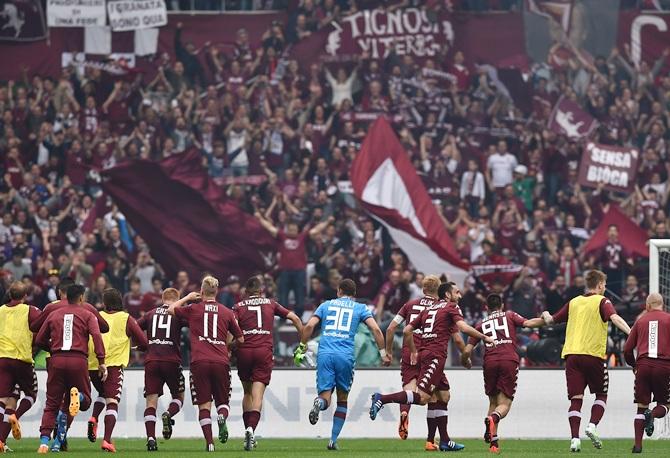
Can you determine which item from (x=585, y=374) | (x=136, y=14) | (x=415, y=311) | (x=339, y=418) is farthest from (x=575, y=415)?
(x=136, y=14)

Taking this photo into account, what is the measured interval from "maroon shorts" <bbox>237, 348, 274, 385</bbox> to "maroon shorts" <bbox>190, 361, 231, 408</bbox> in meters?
0.57

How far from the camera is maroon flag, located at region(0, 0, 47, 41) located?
39.7 meters

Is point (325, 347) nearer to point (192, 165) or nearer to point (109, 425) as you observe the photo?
point (109, 425)

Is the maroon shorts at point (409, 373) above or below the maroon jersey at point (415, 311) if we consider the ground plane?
below

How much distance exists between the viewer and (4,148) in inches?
1416

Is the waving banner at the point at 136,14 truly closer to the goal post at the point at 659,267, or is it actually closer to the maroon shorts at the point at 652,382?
the goal post at the point at 659,267

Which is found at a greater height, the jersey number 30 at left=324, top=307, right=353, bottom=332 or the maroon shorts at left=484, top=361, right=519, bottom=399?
the jersey number 30 at left=324, top=307, right=353, bottom=332

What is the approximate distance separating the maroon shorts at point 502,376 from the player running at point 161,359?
4032mm

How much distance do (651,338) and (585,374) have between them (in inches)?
37.8

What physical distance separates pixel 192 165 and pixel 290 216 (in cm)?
253

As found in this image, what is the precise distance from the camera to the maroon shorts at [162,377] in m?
21.3

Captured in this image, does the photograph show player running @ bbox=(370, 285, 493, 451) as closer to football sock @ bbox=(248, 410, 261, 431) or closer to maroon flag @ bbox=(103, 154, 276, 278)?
football sock @ bbox=(248, 410, 261, 431)

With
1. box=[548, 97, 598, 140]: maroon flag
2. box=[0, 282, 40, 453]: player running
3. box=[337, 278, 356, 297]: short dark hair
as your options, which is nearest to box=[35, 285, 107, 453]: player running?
box=[0, 282, 40, 453]: player running

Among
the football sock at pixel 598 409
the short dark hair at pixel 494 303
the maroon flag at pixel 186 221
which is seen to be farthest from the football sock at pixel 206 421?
the maroon flag at pixel 186 221
